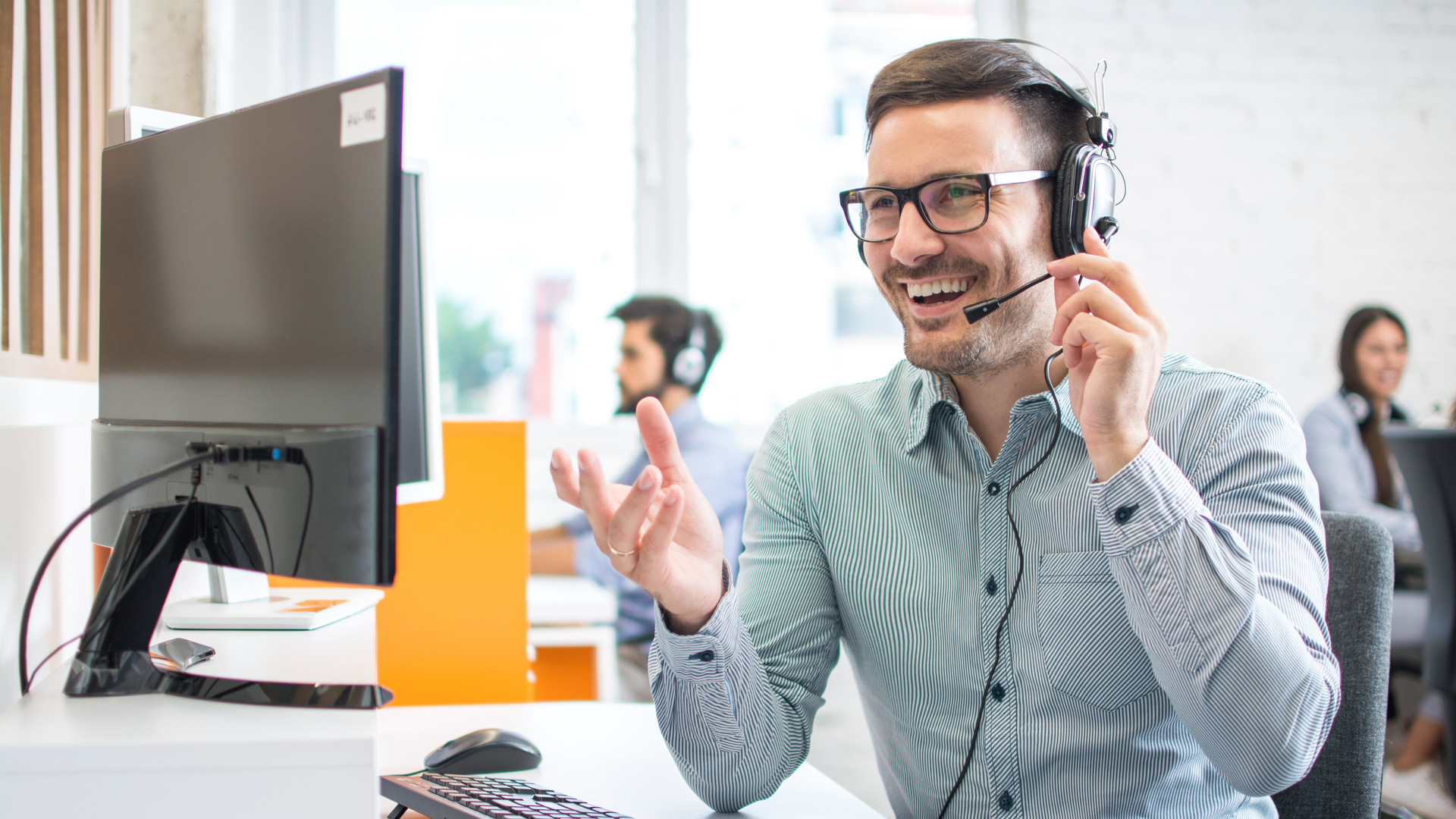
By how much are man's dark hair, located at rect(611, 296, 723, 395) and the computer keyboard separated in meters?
1.97

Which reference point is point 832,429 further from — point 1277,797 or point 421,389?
point 1277,797

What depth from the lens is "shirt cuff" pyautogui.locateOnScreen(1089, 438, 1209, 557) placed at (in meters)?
0.78

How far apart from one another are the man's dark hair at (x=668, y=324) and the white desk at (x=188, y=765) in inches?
87.2

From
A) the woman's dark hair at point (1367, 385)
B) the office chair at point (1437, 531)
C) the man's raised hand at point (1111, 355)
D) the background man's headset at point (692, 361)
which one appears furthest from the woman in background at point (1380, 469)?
the man's raised hand at point (1111, 355)

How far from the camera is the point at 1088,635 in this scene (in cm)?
91

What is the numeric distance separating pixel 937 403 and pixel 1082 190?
0.89 ft

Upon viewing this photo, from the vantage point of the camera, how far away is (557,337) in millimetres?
3281

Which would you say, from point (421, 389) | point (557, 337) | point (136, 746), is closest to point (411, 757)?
point (421, 389)

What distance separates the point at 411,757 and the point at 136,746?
51 cm

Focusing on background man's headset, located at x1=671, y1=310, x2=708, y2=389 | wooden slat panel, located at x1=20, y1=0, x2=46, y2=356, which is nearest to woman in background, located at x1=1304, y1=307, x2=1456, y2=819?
background man's headset, located at x1=671, y1=310, x2=708, y2=389

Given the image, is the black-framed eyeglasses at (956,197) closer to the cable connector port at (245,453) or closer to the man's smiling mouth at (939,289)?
the man's smiling mouth at (939,289)

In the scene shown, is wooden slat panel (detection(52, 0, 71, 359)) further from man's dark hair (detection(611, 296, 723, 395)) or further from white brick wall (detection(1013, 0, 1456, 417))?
white brick wall (detection(1013, 0, 1456, 417))

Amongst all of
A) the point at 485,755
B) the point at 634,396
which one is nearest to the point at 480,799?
the point at 485,755

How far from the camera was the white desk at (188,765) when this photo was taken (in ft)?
1.65
